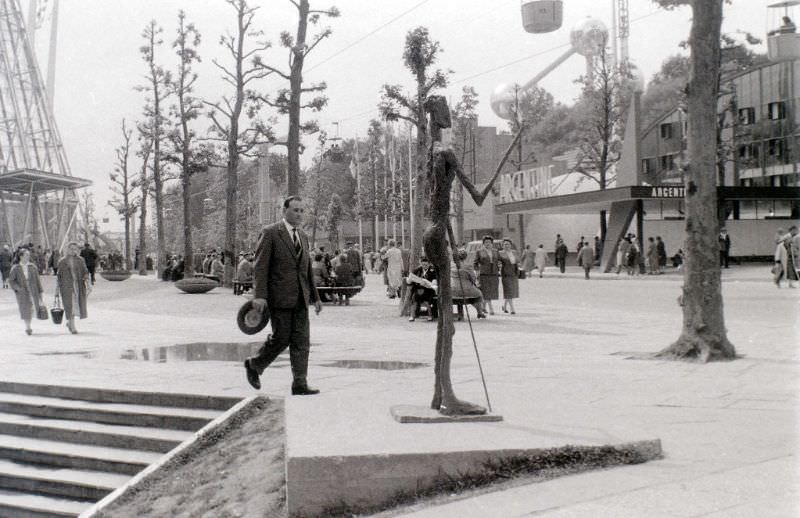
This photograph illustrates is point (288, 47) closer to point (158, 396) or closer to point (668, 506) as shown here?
point (158, 396)

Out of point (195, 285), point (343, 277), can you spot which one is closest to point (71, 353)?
point (343, 277)

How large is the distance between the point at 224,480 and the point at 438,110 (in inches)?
118

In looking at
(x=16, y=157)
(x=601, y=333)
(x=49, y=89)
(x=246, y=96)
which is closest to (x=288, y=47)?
(x=246, y=96)

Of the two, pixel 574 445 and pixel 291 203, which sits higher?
pixel 291 203

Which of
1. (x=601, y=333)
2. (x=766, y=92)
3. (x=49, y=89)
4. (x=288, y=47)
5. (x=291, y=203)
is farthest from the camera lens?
(x=49, y=89)

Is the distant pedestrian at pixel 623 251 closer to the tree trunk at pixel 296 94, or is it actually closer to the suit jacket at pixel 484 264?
the tree trunk at pixel 296 94

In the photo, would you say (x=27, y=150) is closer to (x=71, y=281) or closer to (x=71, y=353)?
(x=71, y=281)

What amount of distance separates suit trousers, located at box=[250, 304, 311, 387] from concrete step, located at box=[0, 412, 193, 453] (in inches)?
36.1

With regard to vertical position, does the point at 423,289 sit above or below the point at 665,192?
below

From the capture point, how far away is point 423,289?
16.7 meters

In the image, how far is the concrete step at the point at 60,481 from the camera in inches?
277

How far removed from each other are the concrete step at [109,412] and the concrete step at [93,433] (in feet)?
0.19

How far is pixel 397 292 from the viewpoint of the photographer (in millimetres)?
25484

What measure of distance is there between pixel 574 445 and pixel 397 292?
Answer: 66.9 feet
